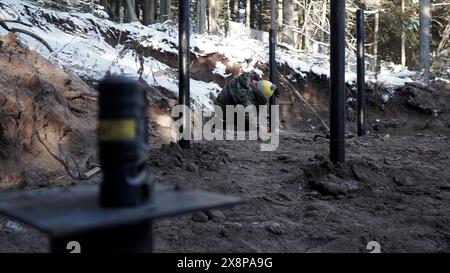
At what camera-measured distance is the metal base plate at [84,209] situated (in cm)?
120

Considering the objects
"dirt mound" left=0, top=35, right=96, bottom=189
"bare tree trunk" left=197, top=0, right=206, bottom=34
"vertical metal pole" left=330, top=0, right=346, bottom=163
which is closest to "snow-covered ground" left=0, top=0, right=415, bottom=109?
"dirt mound" left=0, top=35, right=96, bottom=189

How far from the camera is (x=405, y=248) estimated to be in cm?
323

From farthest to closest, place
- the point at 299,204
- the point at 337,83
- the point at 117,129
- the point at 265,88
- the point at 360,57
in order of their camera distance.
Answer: the point at 360,57 < the point at 265,88 < the point at 337,83 < the point at 299,204 < the point at 117,129

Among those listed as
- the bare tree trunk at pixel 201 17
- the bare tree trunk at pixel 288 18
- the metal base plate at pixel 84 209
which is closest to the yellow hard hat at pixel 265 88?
the metal base plate at pixel 84 209

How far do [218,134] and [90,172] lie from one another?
3.35 m

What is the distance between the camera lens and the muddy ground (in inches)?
125

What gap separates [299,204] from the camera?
4.23 meters

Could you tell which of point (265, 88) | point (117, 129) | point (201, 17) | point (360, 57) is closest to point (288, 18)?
point (201, 17)

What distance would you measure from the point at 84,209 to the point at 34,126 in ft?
10.9

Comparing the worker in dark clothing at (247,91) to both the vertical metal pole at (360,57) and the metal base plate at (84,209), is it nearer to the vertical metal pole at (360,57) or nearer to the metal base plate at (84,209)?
the vertical metal pole at (360,57)

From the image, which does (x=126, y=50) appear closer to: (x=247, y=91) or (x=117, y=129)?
(x=247, y=91)

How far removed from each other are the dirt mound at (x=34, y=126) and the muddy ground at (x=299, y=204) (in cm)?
83

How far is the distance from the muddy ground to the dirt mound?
83 centimetres
